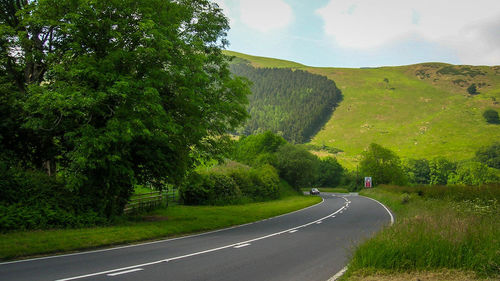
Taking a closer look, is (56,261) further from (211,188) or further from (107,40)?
(211,188)

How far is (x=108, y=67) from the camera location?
15125 mm

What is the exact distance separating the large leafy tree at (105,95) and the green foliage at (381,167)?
9626 cm

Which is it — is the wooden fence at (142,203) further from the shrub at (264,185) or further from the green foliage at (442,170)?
the green foliage at (442,170)

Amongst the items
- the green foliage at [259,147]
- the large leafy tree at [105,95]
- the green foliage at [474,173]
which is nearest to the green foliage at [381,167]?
the green foliage at [474,173]

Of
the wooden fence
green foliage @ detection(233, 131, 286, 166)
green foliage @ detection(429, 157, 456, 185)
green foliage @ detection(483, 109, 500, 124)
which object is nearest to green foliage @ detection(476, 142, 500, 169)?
green foliage @ detection(429, 157, 456, 185)

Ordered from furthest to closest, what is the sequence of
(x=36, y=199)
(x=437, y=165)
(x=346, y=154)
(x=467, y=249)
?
(x=346, y=154) < (x=437, y=165) < (x=36, y=199) < (x=467, y=249)

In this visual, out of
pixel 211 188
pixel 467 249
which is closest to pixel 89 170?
pixel 467 249

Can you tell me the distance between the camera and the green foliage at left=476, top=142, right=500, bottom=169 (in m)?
129

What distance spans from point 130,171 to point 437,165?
141990 mm

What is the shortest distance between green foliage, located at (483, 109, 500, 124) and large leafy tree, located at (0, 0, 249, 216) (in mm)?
199470

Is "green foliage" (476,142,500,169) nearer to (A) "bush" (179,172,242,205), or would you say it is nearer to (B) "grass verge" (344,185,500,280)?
(A) "bush" (179,172,242,205)

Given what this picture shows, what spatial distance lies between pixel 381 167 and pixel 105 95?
105m

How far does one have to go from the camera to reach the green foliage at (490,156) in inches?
5074

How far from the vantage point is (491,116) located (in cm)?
17975
